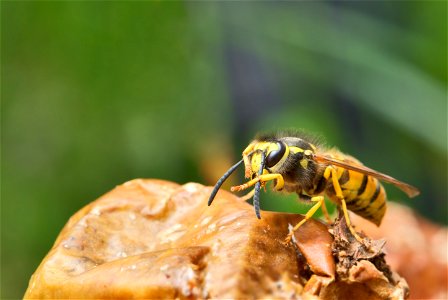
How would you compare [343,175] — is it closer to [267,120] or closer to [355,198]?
[355,198]

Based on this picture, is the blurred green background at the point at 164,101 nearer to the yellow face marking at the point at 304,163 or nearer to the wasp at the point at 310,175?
the wasp at the point at 310,175

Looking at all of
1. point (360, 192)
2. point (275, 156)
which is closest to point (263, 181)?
point (275, 156)

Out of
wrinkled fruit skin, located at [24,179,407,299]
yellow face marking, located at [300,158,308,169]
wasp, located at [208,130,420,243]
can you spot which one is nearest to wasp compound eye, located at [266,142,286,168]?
Result: wasp, located at [208,130,420,243]

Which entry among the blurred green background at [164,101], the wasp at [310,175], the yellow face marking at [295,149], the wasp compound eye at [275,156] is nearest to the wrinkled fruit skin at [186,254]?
the wasp at [310,175]

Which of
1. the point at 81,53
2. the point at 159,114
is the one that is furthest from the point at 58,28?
the point at 159,114

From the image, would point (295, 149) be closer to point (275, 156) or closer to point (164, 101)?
point (275, 156)

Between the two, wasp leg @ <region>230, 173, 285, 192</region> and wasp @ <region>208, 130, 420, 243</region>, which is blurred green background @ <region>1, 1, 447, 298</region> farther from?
wasp leg @ <region>230, 173, 285, 192</region>

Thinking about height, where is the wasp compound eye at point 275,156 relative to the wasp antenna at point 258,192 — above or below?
above
